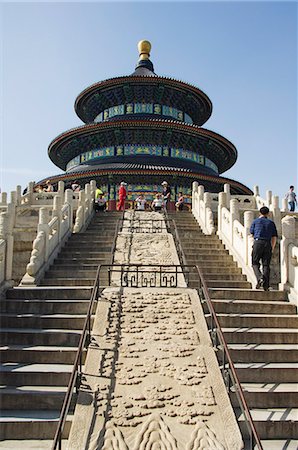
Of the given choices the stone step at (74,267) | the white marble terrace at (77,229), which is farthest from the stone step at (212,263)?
the stone step at (74,267)

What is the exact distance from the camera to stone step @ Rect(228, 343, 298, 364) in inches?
280

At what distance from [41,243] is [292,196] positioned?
13091 millimetres

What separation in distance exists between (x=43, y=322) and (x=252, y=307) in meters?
3.98

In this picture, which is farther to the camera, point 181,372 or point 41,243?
point 41,243

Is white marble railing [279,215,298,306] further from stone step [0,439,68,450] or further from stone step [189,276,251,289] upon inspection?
stone step [0,439,68,450]

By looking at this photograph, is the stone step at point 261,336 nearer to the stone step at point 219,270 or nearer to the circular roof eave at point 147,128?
the stone step at point 219,270

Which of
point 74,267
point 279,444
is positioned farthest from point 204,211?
point 279,444

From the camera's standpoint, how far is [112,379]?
612 centimetres

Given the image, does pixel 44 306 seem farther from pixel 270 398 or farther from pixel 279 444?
pixel 279 444

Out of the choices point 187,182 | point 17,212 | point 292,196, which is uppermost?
point 187,182

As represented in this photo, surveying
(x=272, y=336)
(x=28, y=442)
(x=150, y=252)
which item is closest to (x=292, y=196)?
(x=150, y=252)

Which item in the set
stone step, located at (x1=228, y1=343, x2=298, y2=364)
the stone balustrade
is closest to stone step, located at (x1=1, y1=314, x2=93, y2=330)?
the stone balustrade

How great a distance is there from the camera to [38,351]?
694cm

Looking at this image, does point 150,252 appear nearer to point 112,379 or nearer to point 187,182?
point 112,379
